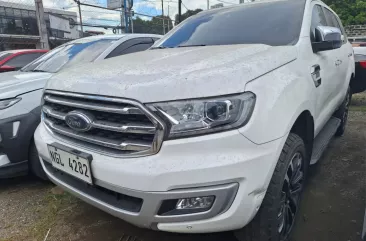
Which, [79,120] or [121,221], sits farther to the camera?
[121,221]

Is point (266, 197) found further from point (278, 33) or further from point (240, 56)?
point (278, 33)

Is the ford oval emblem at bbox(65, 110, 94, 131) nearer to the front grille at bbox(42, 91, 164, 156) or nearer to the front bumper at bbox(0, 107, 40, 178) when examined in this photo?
the front grille at bbox(42, 91, 164, 156)

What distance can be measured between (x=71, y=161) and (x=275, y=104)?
1.18m

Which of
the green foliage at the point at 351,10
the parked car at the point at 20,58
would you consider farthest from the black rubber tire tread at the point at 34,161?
the green foliage at the point at 351,10

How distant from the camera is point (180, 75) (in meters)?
1.58

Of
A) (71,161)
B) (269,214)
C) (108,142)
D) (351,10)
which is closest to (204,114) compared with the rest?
(108,142)

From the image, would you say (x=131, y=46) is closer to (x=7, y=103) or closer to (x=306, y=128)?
(x=7, y=103)

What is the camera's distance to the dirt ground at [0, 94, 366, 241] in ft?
7.23

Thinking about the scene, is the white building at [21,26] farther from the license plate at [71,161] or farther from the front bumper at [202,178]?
the front bumper at [202,178]

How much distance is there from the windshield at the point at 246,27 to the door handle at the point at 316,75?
0.24 m

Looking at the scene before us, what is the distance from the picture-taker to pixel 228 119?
148 centimetres

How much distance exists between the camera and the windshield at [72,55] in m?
3.74

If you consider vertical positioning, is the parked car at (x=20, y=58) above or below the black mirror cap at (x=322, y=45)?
below

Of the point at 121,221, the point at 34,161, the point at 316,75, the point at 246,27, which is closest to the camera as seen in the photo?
the point at 316,75
